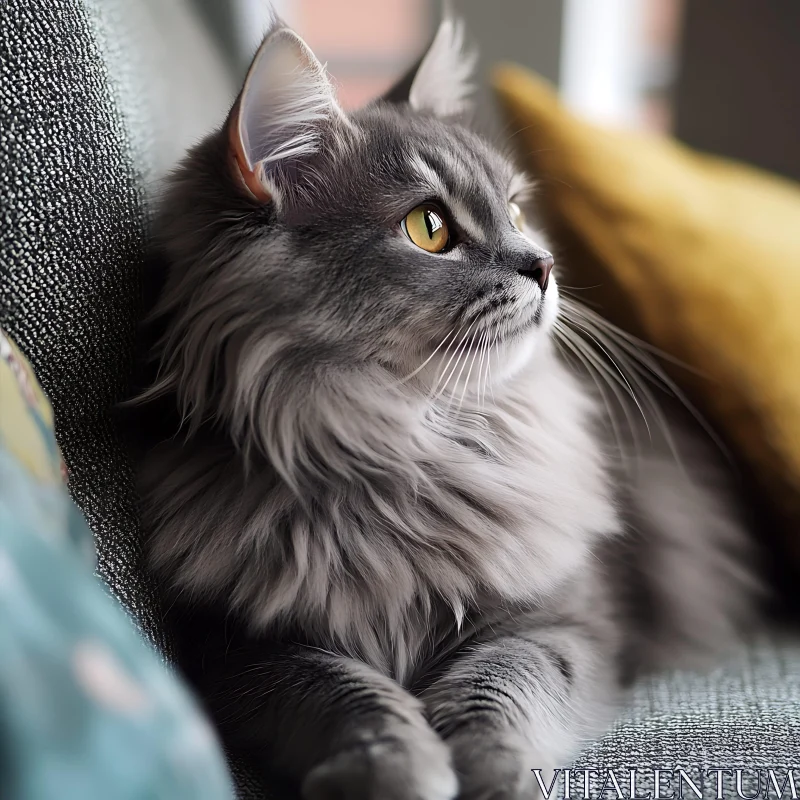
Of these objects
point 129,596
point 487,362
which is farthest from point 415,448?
point 129,596

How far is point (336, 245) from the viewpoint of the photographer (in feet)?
3.03

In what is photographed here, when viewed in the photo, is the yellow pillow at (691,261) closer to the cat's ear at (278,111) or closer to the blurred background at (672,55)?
the cat's ear at (278,111)

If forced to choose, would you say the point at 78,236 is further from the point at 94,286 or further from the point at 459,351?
the point at 459,351

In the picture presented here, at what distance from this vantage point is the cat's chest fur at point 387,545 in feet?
2.93

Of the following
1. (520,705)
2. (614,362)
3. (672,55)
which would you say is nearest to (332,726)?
(520,705)

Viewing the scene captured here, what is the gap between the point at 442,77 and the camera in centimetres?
132

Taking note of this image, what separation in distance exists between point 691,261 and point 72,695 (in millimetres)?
1189

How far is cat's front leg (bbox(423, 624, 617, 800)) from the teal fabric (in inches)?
11.1

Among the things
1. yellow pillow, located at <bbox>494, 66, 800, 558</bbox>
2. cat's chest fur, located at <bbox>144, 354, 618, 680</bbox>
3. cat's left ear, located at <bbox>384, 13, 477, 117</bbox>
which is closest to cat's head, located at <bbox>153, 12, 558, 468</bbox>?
cat's chest fur, located at <bbox>144, 354, 618, 680</bbox>

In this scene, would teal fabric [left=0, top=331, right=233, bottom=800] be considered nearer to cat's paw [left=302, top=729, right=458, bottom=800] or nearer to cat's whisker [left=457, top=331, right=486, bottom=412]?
cat's paw [left=302, top=729, right=458, bottom=800]

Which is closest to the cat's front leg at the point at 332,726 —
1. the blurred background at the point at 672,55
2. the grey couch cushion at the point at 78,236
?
the grey couch cushion at the point at 78,236

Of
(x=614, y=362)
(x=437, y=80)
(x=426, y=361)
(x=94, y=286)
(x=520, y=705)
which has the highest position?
(x=437, y=80)

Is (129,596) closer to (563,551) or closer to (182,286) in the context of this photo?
(182,286)

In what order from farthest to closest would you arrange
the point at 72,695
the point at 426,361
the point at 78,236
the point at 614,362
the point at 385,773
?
the point at 614,362
the point at 426,361
the point at 78,236
the point at 385,773
the point at 72,695
